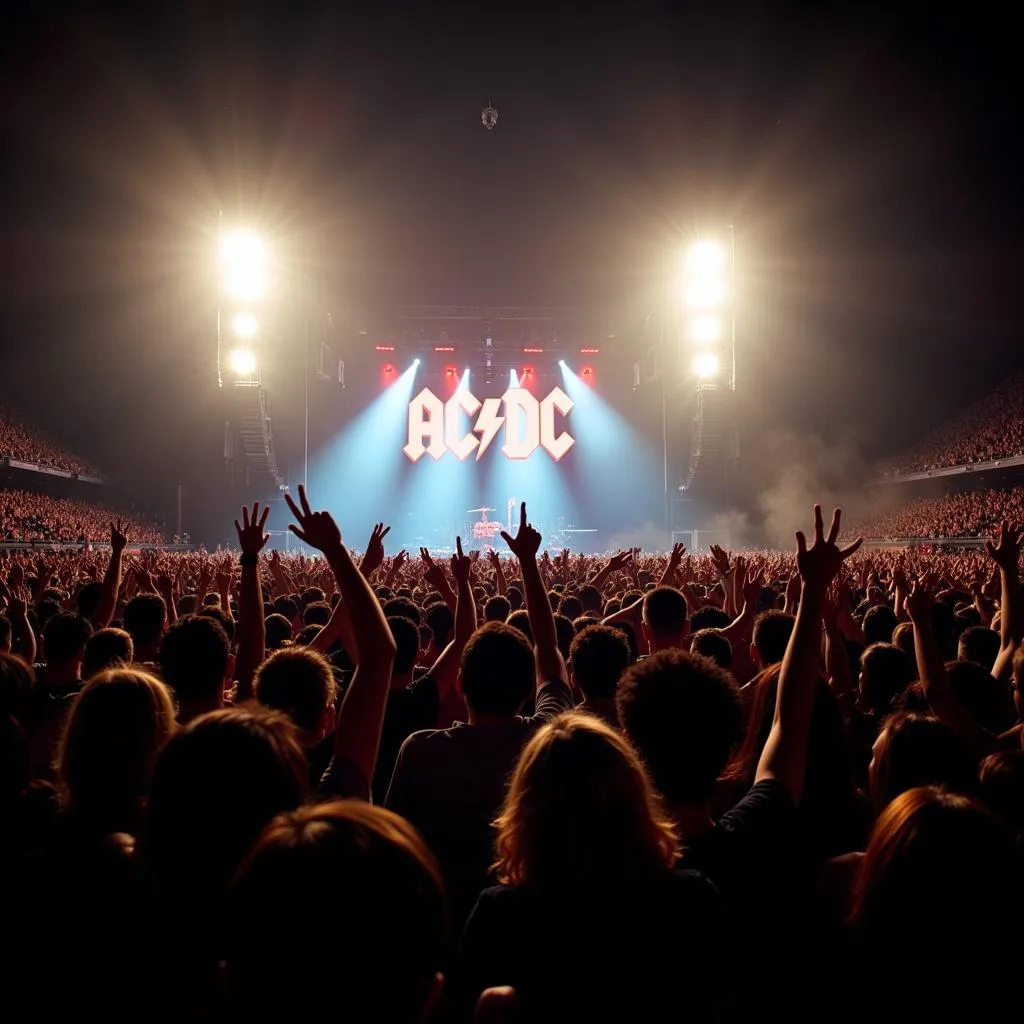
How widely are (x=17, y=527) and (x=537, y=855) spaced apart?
27.1 m

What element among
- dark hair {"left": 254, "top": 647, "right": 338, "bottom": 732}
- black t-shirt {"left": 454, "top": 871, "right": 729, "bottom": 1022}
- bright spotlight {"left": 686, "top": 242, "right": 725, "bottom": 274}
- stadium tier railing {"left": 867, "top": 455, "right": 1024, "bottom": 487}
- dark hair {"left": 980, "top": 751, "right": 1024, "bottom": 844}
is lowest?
black t-shirt {"left": 454, "top": 871, "right": 729, "bottom": 1022}

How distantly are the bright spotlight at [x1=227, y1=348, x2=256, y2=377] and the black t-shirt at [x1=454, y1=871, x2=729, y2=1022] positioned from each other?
72.7ft

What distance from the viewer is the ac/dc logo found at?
30.3m

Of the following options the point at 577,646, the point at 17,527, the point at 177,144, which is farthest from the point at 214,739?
the point at 17,527

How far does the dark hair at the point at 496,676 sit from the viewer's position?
112 inches

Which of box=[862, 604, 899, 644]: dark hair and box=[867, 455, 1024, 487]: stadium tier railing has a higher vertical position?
box=[867, 455, 1024, 487]: stadium tier railing

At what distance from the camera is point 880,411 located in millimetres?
32438

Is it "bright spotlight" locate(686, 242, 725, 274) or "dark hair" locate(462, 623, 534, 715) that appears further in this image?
"bright spotlight" locate(686, 242, 725, 274)

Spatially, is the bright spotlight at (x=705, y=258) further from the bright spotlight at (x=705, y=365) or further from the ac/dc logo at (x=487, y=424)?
the ac/dc logo at (x=487, y=424)

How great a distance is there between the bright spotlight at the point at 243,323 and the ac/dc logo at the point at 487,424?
30.8ft

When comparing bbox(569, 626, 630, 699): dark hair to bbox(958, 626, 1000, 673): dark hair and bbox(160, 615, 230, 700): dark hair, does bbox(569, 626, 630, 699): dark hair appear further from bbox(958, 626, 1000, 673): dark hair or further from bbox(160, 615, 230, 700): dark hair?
bbox(958, 626, 1000, 673): dark hair

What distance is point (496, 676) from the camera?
2852 millimetres

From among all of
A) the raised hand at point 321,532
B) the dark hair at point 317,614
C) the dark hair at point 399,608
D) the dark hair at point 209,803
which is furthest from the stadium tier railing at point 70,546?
the dark hair at point 209,803

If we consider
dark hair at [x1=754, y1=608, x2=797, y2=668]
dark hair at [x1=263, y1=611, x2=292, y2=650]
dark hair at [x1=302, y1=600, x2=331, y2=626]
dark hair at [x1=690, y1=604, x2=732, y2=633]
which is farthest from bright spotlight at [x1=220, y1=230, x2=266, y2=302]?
dark hair at [x1=754, y1=608, x2=797, y2=668]
